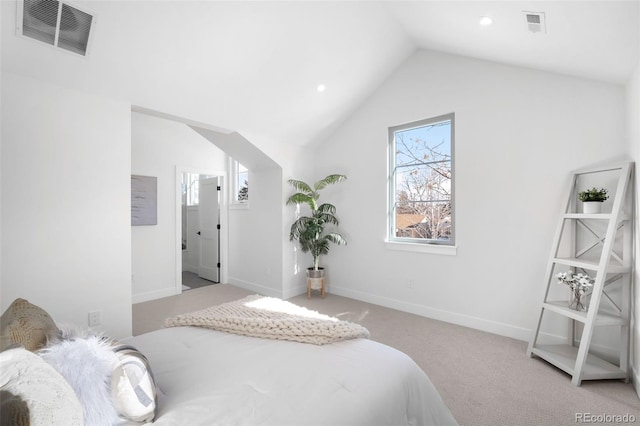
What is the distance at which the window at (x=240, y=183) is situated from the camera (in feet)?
17.5

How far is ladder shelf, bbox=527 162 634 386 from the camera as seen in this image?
2295 mm

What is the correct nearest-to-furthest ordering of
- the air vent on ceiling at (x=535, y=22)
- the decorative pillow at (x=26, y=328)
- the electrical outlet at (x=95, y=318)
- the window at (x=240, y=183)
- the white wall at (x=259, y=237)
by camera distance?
the decorative pillow at (x=26, y=328), the air vent on ceiling at (x=535, y=22), the electrical outlet at (x=95, y=318), the white wall at (x=259, y=237), the window at (x=240, y=183)

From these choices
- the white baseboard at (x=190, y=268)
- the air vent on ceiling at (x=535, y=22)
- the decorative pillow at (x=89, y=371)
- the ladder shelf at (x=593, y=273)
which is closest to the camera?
the decorative pillow at (x=89, y=371)

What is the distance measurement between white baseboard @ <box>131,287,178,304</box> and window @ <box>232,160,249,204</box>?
175 cm

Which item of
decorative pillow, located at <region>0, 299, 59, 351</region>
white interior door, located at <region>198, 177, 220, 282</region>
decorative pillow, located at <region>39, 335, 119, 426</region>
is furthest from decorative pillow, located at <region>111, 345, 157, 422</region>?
white interior door, located at <region>198, 177, 220, 282</region>

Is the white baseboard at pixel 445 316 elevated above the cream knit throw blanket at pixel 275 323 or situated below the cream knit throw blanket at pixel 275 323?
below

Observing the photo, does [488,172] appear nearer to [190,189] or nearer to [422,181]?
[422,181]

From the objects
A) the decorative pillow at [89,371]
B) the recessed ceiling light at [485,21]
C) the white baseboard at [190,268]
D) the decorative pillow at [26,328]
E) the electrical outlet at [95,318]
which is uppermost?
the recessed ceiling light at [485,21]

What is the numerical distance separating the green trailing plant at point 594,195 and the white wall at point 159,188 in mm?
4873

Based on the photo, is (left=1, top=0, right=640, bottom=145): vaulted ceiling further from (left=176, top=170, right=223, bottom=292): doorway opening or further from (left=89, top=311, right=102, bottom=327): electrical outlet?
(left=176, top=170, right=223, bottom=292): doorway opening

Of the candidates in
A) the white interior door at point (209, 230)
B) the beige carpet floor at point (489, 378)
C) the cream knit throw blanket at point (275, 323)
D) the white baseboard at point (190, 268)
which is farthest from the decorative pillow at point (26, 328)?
the white baseboard at point (190, 268)

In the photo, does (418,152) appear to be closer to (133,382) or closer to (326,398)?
(326,398)

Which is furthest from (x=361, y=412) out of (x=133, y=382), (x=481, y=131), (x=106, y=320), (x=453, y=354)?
(x=481, y=131)

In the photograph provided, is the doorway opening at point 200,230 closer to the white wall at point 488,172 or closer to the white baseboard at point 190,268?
the white baseboard at point 190,268
